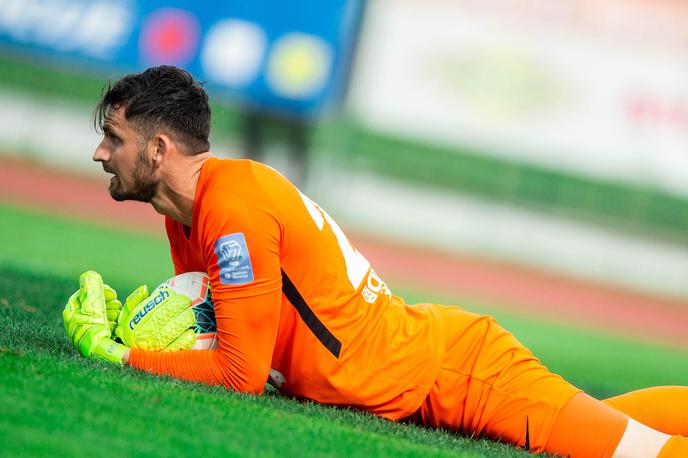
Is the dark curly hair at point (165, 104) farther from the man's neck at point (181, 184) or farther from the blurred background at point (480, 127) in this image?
the blurred background at point (480, 127)

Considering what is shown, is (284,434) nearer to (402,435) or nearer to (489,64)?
(402,435)

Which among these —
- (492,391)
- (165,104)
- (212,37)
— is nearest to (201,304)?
(165,104)

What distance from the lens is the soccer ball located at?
148 inches

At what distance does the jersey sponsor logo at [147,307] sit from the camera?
12.3 feet

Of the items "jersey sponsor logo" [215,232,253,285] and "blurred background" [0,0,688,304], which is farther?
"blurred background" [0,0,688,304]

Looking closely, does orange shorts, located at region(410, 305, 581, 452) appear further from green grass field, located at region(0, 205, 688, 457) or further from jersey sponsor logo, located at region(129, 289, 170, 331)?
jersey sponsor logo, located at region(129, 289, 170, 331)

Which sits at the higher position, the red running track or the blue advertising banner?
the blue advertising banner

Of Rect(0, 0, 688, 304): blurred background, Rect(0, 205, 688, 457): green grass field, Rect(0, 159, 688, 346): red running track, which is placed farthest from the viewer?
Rect(0, 0, 688, 304): blurred background

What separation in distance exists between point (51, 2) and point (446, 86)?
6988 millimetres

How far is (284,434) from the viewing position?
3086mm

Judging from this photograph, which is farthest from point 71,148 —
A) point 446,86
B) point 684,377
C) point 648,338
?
point 684,377

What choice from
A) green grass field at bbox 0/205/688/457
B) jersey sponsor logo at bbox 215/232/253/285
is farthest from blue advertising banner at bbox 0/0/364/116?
jersey sponsor logo at bbox 215/232/253/285

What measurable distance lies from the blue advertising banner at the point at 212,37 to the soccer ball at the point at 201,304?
13.3m

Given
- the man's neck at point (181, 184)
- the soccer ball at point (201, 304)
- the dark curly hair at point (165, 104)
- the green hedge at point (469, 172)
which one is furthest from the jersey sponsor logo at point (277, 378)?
the green hedge at point (469, 172)
